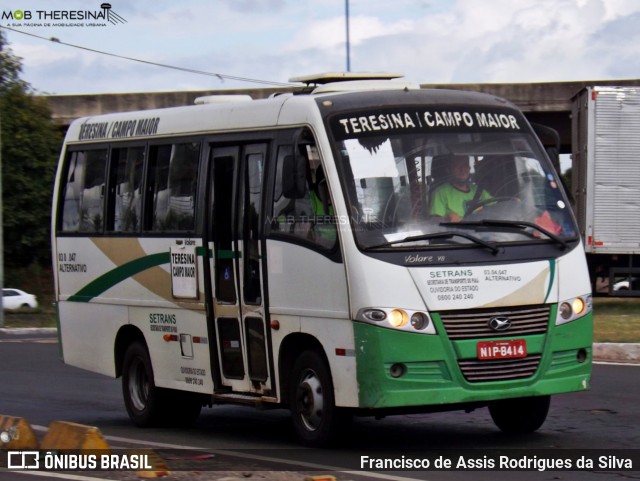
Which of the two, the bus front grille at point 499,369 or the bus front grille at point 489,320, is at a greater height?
the bus front grille at point 489,320

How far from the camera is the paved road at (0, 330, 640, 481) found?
32.6 ft

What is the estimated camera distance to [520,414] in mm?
10898

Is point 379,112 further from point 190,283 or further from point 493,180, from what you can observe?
point 190,283

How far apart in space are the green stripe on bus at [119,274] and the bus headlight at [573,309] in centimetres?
310

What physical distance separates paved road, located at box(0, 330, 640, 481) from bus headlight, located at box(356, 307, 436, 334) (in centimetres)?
101

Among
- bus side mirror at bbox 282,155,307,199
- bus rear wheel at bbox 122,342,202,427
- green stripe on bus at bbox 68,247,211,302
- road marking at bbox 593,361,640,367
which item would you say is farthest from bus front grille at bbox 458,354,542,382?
road marking at bbox 593,361,640,367

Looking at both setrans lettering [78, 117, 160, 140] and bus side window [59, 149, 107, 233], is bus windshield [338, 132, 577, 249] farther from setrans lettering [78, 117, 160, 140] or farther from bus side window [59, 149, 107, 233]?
bus side window [59, 149, 107, 233]

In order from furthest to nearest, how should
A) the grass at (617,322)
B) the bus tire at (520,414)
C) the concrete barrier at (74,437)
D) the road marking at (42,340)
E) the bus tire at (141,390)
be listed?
the road marking at (42,340) → the grass at (617,322) → the bus tire at (141,390) → the bus tire at (520,414) → the concrete barrier at (74,437)

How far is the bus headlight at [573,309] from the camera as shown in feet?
32.7

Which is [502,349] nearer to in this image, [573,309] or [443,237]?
[573,309]

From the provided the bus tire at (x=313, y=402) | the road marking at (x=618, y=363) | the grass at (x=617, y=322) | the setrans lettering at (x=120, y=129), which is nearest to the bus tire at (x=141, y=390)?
the setrans lettering at (x=120, y=129)

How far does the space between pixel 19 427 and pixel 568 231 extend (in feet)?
14.5

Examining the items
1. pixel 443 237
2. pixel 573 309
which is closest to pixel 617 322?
pixel 573 309

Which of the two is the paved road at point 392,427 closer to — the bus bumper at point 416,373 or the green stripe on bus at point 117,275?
the bus bumper at point 416,373
